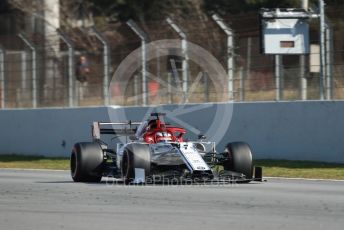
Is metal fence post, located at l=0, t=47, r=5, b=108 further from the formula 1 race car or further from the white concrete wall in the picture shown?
the formula 1 race car

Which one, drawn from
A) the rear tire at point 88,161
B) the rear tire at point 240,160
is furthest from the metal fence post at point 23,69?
the rear tire at point 240,160

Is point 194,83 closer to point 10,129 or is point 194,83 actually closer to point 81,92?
point 81,92

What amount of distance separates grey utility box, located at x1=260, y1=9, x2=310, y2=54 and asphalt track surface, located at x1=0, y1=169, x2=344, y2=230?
5.97m

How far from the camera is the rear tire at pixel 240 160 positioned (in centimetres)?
1533

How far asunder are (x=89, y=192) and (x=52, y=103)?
482 inches

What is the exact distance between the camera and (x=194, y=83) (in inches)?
902

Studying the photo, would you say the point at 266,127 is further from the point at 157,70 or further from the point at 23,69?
the point at 23,69

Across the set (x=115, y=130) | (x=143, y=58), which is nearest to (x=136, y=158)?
(x=115, y=130)

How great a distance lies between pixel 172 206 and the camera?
1178 cm

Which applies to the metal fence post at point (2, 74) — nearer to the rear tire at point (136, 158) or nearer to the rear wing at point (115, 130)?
the rear wing at point (115, 130)

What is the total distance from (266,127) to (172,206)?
368 inches

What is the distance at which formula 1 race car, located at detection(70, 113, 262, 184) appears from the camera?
48.6 ft

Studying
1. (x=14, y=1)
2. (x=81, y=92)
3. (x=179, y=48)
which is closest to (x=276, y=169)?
(x=179, y=48)

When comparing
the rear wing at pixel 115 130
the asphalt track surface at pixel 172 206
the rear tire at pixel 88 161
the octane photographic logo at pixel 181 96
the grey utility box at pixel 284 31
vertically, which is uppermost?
the grey utility box at pixel 284 31
